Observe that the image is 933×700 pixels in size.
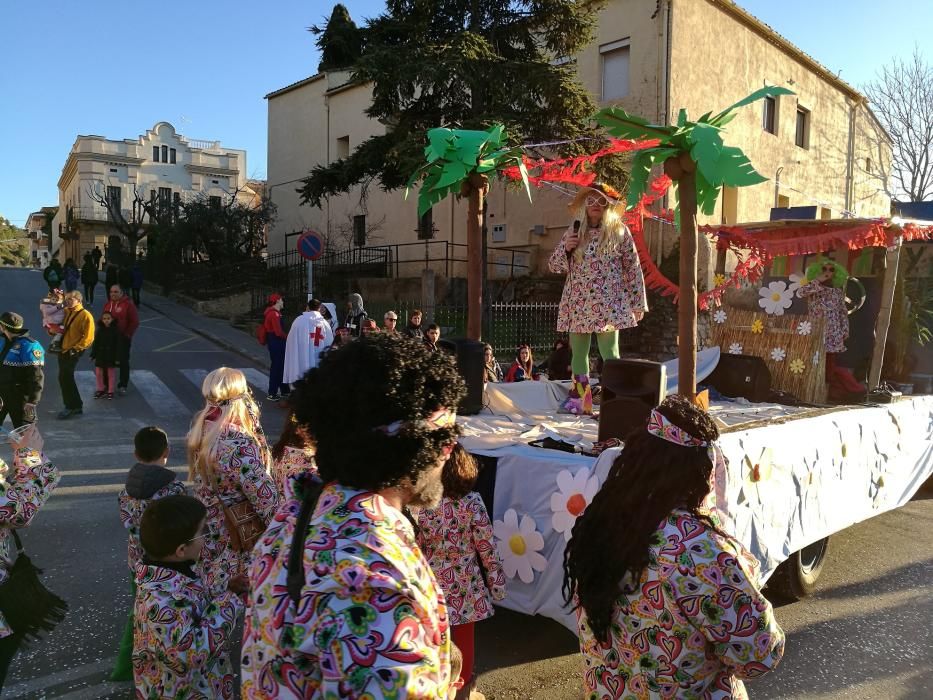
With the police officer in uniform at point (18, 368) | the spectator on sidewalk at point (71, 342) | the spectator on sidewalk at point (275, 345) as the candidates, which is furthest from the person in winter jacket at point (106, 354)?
the police officer in uniform at point (18, 368)

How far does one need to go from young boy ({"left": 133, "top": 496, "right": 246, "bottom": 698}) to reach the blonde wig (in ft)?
12.6

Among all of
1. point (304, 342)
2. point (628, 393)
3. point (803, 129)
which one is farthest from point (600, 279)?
point (803, 129)

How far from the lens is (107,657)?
350 cm

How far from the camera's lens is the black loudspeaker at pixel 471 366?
16.6 ft

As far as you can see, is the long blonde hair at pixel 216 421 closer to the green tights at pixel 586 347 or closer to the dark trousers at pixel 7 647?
the dark trousers at pixel 7 647

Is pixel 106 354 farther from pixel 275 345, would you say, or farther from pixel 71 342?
pixel 275 345

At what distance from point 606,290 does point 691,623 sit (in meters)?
3.70

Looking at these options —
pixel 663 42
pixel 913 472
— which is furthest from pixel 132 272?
pixel 913 472

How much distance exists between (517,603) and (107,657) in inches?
83.8

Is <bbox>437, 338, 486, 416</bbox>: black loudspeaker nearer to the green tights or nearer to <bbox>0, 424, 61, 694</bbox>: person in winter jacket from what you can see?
the green tights

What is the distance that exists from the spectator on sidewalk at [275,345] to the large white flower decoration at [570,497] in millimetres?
8337

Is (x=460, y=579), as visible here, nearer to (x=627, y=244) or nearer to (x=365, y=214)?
(x=627, y=244)

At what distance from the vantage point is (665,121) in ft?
54.0

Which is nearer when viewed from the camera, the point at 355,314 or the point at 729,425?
the point at 729,425
